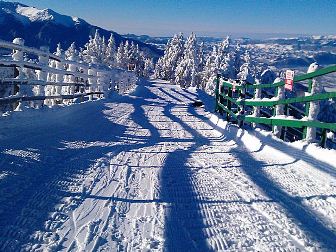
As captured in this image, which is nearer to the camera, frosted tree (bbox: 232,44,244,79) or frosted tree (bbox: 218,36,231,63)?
frosted tree (bbox: 218,36,231,63)

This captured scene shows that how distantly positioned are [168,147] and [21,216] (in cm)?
438

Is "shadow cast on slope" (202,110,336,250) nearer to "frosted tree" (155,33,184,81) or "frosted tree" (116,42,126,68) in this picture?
"frosted tree" (155,33,184,81)

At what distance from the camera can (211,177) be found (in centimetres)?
542

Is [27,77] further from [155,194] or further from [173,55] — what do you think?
[173,55]

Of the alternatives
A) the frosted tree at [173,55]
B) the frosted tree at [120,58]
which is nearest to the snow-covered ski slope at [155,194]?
the frosted tree at [173,55]

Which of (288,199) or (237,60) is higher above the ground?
(237,60)

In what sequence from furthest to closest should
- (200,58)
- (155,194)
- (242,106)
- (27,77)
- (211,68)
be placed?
(200,58) → (211,68) → (242,106) → (27,77) → (155,194)

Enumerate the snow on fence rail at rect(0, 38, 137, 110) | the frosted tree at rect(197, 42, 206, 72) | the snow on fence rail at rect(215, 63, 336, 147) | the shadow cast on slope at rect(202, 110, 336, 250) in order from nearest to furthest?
the shadow cast on slope at rect(202, 110, 336, 250) < the snow on fence rail at rect(215, 63, 336, 147) < the snow on fence rail at rect(0, 38, 137, 110) < the frosted tree at rect(197, 42, 206, 72)

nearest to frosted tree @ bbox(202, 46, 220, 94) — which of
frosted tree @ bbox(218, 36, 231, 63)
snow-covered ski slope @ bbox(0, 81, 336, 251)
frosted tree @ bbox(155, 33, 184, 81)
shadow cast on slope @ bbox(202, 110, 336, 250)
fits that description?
frosted tree @ bbox(218, 36, 231, 63)

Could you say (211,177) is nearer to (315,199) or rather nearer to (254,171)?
(254,171)

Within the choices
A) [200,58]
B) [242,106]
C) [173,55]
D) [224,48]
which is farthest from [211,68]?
[242,106]

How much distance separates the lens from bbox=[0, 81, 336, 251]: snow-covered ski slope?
10.9 feet

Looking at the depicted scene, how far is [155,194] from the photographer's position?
4516 mm

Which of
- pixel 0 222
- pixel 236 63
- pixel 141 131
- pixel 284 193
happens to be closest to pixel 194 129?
pixel 141 131
